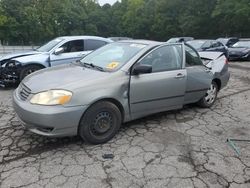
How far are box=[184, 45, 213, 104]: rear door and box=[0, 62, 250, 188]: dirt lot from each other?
48 centimetres

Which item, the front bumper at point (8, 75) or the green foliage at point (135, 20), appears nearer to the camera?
the front bumper at point (8, 75)

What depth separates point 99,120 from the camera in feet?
13.4

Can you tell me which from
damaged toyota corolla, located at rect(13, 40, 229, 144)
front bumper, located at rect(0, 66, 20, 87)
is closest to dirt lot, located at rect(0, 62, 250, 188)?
damaged toyota corolla, located at rect(13, 40, 229, 144)

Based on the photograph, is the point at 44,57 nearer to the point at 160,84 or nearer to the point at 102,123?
the point at 160,84

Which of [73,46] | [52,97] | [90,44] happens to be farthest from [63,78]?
[90,44]

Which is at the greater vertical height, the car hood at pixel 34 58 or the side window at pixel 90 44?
the side window at pixel 90 44

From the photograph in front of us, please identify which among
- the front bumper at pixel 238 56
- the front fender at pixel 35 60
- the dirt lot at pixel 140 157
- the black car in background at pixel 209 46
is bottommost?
the front bumper at pixel 238 56

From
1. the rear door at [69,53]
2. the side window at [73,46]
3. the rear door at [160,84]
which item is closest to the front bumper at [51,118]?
the rear door at [160,84]

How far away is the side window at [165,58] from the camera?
471 cm

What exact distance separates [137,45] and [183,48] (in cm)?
94

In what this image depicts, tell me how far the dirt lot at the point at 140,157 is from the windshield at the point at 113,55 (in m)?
1.09

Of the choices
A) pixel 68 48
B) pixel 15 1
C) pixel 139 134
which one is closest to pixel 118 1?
pixel 15 1

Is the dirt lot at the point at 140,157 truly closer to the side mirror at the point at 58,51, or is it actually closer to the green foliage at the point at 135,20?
the side mirror at the point at 58,51

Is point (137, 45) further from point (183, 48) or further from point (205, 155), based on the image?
point (205, 155)
